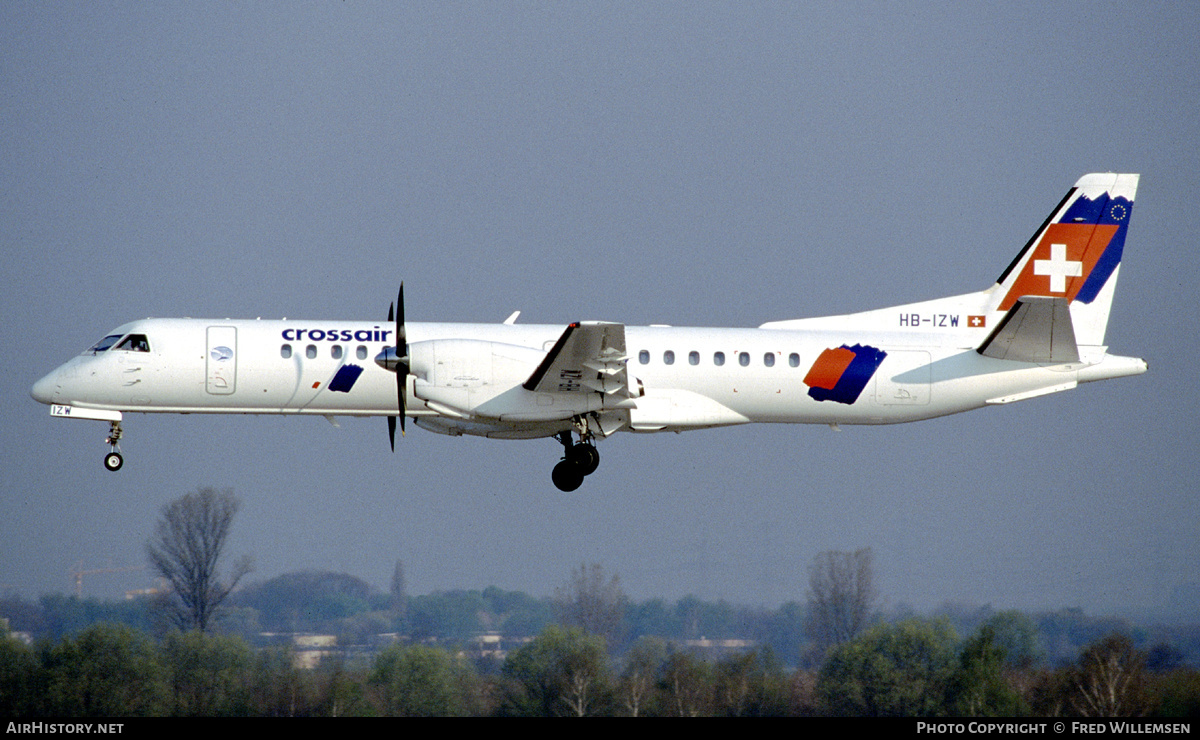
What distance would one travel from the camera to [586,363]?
20.0 m

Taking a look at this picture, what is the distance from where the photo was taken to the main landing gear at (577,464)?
21375 millimetres

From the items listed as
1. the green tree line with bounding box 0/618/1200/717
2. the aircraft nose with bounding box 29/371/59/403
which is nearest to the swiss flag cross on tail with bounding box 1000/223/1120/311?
the green tree line with bounding box 0/618/1200/717

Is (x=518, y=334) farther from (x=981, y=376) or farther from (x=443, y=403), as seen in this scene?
(x=981, y=376)

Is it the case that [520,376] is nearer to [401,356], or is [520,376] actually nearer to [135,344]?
[401,356]

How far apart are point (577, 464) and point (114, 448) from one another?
816 centimetres

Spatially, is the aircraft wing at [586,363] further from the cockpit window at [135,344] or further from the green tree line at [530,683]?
the cockpit window at [135,344]

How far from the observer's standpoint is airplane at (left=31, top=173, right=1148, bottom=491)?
67.1ft

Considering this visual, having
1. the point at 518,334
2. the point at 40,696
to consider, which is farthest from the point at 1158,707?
the point at 40,696

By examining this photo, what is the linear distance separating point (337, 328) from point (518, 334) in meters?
3.14

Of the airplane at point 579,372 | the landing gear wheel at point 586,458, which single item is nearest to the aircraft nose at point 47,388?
the airplane at point 579,372

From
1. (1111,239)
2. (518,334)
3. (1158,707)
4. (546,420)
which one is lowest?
(1158,707)

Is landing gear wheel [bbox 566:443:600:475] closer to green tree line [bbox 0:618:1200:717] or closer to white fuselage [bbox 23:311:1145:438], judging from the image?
white fuselage [bbox 23:311:1145:438]

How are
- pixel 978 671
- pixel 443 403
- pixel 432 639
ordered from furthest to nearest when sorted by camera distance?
pixel 432 639 → pixel 978 671 → pixel 443 403

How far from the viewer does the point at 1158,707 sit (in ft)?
69.1
